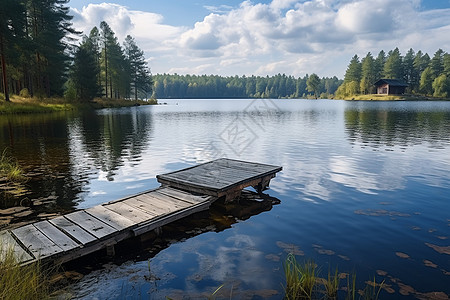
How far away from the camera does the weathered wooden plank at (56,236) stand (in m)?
6.46

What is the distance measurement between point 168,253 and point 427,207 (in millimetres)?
9138

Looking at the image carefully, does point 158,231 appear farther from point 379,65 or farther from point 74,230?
point 379,65

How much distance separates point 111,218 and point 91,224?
55 centimetres

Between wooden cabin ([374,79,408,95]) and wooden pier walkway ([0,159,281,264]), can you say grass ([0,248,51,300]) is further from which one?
wooden cabin ([374,79,408,95])

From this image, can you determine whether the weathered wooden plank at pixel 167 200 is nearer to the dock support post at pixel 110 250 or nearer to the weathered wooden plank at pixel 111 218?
the weathered wooden plank at pixel 111 218

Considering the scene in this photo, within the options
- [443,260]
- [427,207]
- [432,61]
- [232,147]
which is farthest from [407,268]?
[432,61]

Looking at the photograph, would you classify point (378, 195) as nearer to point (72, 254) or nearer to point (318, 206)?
point (318, 206)

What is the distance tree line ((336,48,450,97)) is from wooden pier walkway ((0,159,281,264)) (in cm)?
13575

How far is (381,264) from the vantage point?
22.3ft

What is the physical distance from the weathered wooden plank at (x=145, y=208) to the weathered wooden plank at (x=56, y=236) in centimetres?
180

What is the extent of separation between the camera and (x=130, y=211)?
8.57m

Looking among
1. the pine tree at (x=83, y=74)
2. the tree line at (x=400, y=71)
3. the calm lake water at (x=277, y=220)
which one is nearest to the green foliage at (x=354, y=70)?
the tree line at (x=400, y=71)

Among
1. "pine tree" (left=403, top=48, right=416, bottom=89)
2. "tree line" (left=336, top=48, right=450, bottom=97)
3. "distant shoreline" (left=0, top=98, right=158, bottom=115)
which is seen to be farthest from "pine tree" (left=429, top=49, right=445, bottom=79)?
"distant shoreline" (left=0, top=98, right=158, bottom=115)

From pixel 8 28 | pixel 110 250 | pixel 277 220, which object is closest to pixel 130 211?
pixel 110 250
